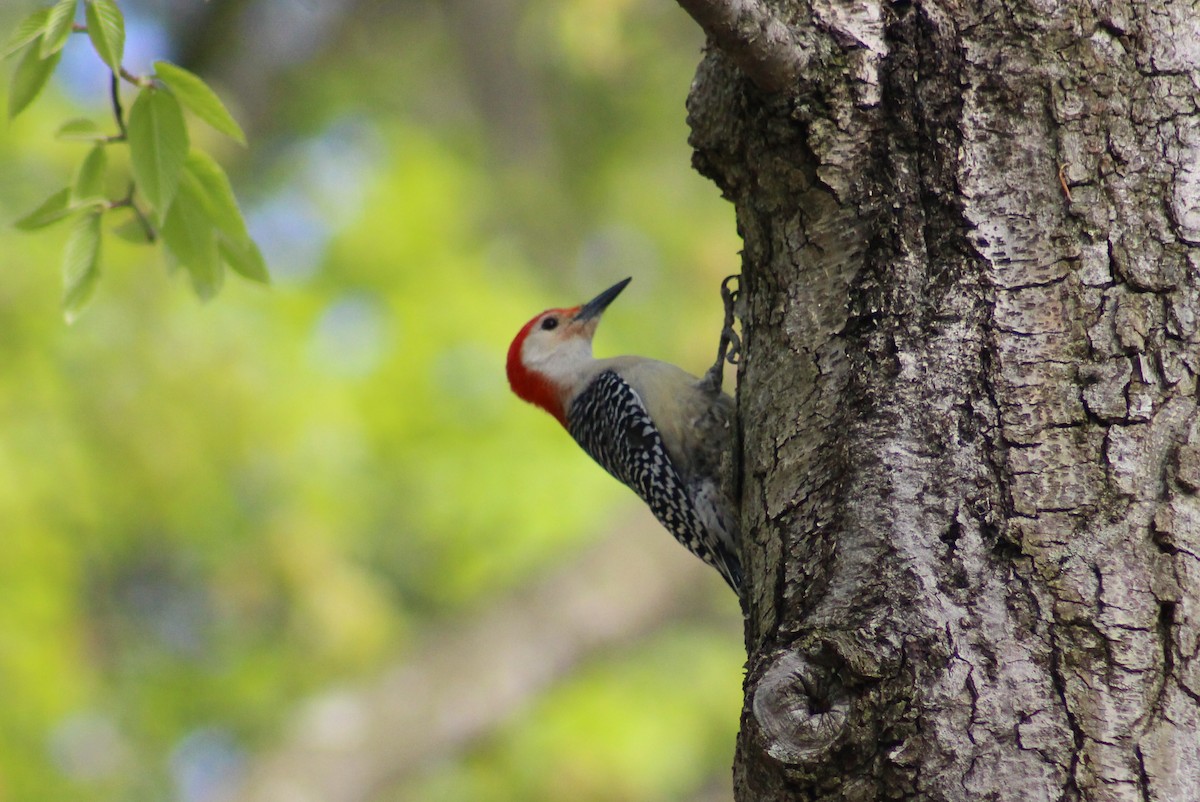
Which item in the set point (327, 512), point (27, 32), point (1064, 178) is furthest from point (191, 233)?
point (327, 512)

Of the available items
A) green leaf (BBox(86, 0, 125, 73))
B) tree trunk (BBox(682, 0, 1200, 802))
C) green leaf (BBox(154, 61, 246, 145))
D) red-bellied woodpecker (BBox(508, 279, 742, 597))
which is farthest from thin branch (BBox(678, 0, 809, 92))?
red-bellied woodpecker (BBox(508, 279, 742, 597))

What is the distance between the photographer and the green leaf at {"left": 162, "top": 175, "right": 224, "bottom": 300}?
116 inches

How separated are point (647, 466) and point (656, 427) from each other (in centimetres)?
18

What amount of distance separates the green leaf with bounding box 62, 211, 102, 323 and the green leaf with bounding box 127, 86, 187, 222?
554mm

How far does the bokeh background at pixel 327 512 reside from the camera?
8570 millimetres

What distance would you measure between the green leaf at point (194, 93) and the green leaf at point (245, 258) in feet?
1.80

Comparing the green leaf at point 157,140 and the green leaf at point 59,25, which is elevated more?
the green leaf at point 59,25

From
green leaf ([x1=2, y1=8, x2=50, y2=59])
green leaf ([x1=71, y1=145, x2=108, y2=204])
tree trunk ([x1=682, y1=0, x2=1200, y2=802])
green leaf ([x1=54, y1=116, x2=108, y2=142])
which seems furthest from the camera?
green leaf ([x1=71, y1=145, x2=108, y2=204])

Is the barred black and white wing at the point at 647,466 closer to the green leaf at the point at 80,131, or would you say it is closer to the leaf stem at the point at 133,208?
the leaf stem at the point at 133,208

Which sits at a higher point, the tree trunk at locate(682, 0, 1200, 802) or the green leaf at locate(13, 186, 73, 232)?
the green leaf at locate(13, 186, 73, 232)

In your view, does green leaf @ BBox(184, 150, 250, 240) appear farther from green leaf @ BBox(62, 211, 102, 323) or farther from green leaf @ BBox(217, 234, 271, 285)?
green leaf @ BBox(62, 211, 102, 323)

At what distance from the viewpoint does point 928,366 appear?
2.66 meters

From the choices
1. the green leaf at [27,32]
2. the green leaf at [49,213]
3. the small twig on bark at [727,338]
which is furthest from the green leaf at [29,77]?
the small twig on bark at [727,338]

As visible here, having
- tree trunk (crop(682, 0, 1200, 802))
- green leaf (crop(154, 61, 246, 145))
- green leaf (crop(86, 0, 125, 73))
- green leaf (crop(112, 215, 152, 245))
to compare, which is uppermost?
green leaf (crop(112, 215, 152, 245))
